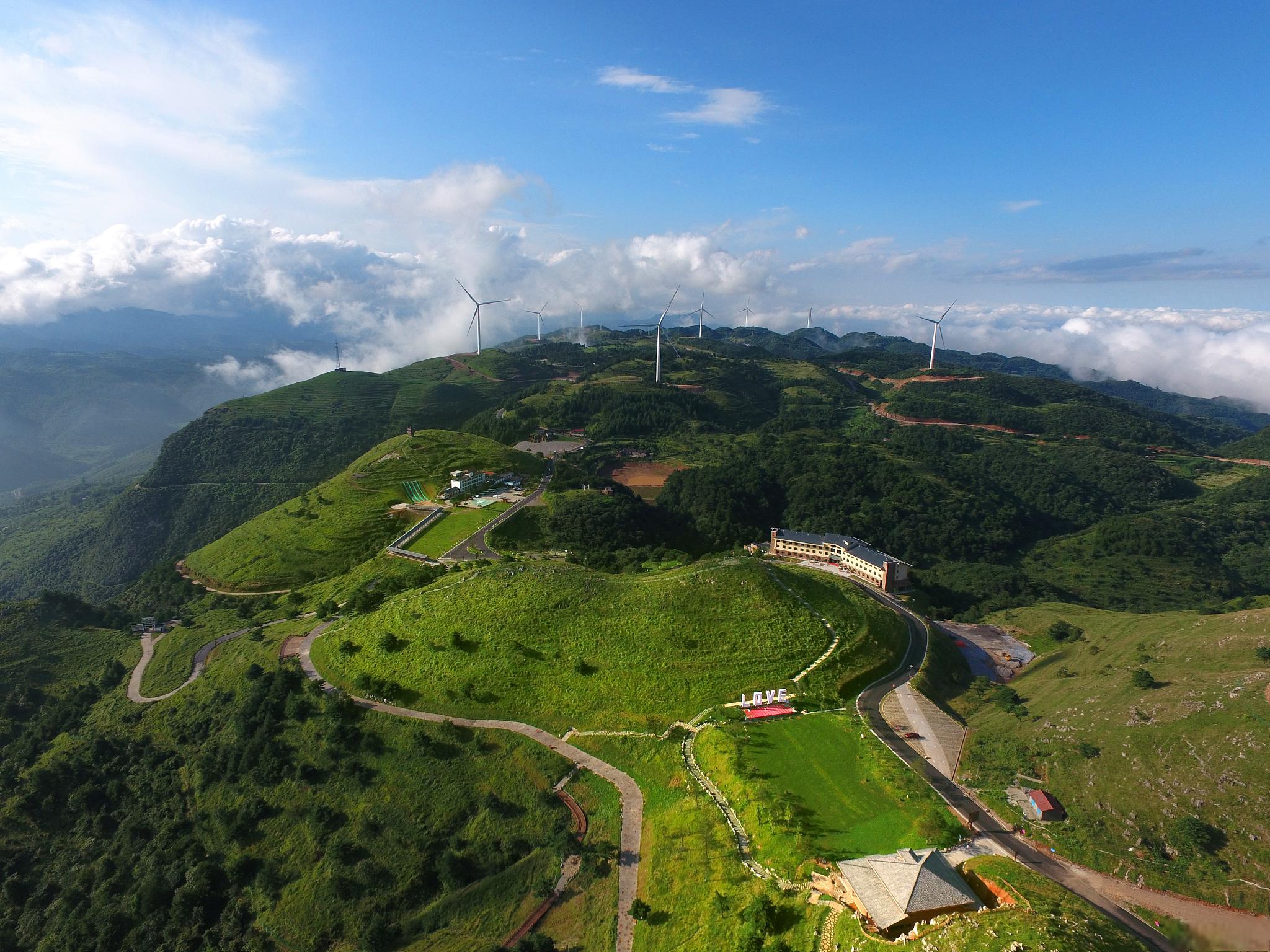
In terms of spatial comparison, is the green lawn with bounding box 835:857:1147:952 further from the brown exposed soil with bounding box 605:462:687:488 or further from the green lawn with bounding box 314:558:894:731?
the brown exposed soil with bounding box 605:462:687:488

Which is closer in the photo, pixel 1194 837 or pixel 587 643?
pixel 1194 837

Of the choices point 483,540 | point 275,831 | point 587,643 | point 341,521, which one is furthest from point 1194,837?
point 341,521

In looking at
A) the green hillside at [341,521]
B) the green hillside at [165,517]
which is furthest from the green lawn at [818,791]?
the green hillside at [165,517]

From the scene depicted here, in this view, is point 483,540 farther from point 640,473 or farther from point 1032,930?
point 1032,930

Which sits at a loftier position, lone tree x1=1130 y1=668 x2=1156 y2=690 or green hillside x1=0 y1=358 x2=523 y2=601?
lone tree x1=1130 y1=668 x2=1156 y2=690

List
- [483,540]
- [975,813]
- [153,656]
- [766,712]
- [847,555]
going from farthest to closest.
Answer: [847,555], [483,540], [153,656], [766,712], [975,813]

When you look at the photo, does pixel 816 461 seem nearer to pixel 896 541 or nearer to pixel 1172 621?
pixel 896 541

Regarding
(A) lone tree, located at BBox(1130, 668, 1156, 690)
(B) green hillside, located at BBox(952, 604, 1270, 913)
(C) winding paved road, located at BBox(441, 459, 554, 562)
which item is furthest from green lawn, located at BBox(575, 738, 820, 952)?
(C) winding paved road, located at BBox(441, 459, 554, 562)

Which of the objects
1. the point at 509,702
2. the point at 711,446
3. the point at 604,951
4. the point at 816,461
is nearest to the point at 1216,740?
the point at 604,951
